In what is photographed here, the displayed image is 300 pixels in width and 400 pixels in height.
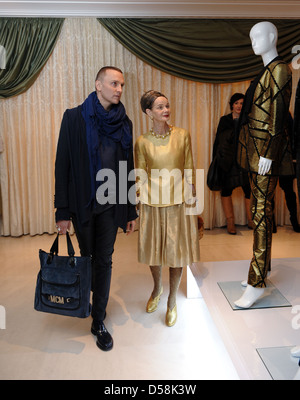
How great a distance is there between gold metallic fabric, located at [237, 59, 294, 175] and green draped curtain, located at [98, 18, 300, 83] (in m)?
2.16

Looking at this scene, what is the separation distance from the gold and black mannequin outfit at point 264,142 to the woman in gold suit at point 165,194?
0.37m

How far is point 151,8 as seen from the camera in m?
3.89

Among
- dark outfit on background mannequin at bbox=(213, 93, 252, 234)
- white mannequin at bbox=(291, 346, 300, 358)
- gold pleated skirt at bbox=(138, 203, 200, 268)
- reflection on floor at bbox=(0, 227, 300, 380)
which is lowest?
reflection on floor at bbox=(0, 227, 300, 380)

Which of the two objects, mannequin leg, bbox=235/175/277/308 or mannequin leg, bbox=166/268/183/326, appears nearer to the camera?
mannequin leg, bbox=235/175/277/308

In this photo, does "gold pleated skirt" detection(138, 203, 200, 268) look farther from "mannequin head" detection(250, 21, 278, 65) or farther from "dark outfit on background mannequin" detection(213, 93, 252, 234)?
"dark outfit on background mannequin" detection(213, 93, 252, 234)

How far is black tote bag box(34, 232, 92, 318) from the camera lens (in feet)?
7.04

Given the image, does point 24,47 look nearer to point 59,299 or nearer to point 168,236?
point 168,236

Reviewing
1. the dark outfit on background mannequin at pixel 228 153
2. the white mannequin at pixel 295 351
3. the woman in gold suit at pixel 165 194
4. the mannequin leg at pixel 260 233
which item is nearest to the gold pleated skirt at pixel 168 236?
the woman in gold suit at pixel 165 194

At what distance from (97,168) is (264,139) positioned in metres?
0.89

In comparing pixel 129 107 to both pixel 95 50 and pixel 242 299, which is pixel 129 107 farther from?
pixel 242 299

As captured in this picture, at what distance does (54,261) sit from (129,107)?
2.46 m

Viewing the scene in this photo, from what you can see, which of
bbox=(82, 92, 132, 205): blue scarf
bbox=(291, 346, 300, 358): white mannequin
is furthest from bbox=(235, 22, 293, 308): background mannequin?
bbox=(82, 92, 132, 205): blue scarf
